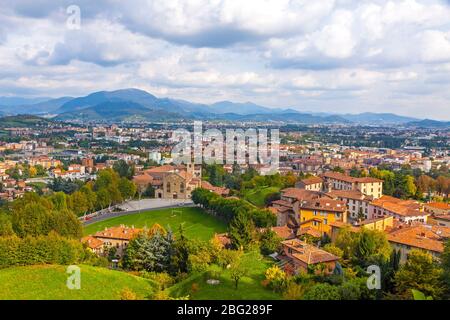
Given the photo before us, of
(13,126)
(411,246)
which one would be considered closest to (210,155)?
(411,246)

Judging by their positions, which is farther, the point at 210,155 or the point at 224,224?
the point at 210,155

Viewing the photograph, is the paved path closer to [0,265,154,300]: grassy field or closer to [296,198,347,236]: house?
[296,198,347,236]: house

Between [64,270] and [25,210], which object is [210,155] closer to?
[25,210]

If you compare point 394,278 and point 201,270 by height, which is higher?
point 394,278

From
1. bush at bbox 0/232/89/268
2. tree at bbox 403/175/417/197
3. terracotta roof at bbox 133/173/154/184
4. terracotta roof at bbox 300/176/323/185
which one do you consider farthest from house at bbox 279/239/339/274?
terracotta roof at bbox 133/173/154/184

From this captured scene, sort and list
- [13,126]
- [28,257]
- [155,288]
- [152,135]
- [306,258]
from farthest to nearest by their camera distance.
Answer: [13,126]
[152,135]
[28,257]
[306,258]
[155,288]

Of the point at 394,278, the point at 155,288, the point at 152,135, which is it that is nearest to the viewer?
the point at 394,278

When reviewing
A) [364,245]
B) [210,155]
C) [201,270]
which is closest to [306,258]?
[364,245]
